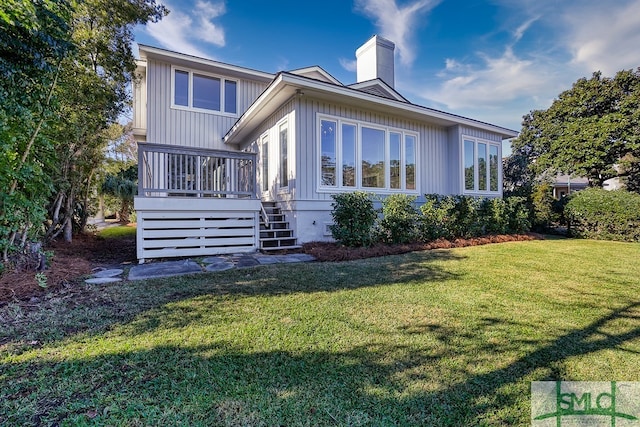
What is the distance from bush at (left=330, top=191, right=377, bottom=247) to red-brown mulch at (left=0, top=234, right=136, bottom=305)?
435 cm

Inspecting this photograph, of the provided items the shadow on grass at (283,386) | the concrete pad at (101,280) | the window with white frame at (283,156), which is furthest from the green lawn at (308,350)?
the window with white frame at (283,156)

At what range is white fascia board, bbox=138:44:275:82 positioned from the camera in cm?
918

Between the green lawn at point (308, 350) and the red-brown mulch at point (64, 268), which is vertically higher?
the red-brown mulch at point (64, 268)

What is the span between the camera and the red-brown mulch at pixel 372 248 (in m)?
5.82

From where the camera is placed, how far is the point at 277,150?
320 inches

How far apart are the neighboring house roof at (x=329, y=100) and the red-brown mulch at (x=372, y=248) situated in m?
3.54

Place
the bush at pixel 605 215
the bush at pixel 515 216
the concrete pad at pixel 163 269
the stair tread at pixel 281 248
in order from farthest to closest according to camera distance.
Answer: the bush at pixel 515 216 → the bush at pixel 605 215 → the stair tread at pixel 281 248 → the concrete pad at pixel 163 269

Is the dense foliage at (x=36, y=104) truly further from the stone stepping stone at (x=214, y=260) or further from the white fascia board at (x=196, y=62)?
the stone stepping stone at (x=214, y=260)

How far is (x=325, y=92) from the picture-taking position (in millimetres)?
6852

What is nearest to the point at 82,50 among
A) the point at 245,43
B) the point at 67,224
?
the point at 67,224

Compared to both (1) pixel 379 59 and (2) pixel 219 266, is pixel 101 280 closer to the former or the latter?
(2) pixel 219 266

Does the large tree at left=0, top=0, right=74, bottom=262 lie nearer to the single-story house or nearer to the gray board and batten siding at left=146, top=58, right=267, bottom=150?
the single-story house

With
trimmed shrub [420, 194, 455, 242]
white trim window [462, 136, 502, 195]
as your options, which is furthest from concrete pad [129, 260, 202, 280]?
white trim window [462, 136, 502, 195]

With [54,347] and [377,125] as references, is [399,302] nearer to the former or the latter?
[54,347]
